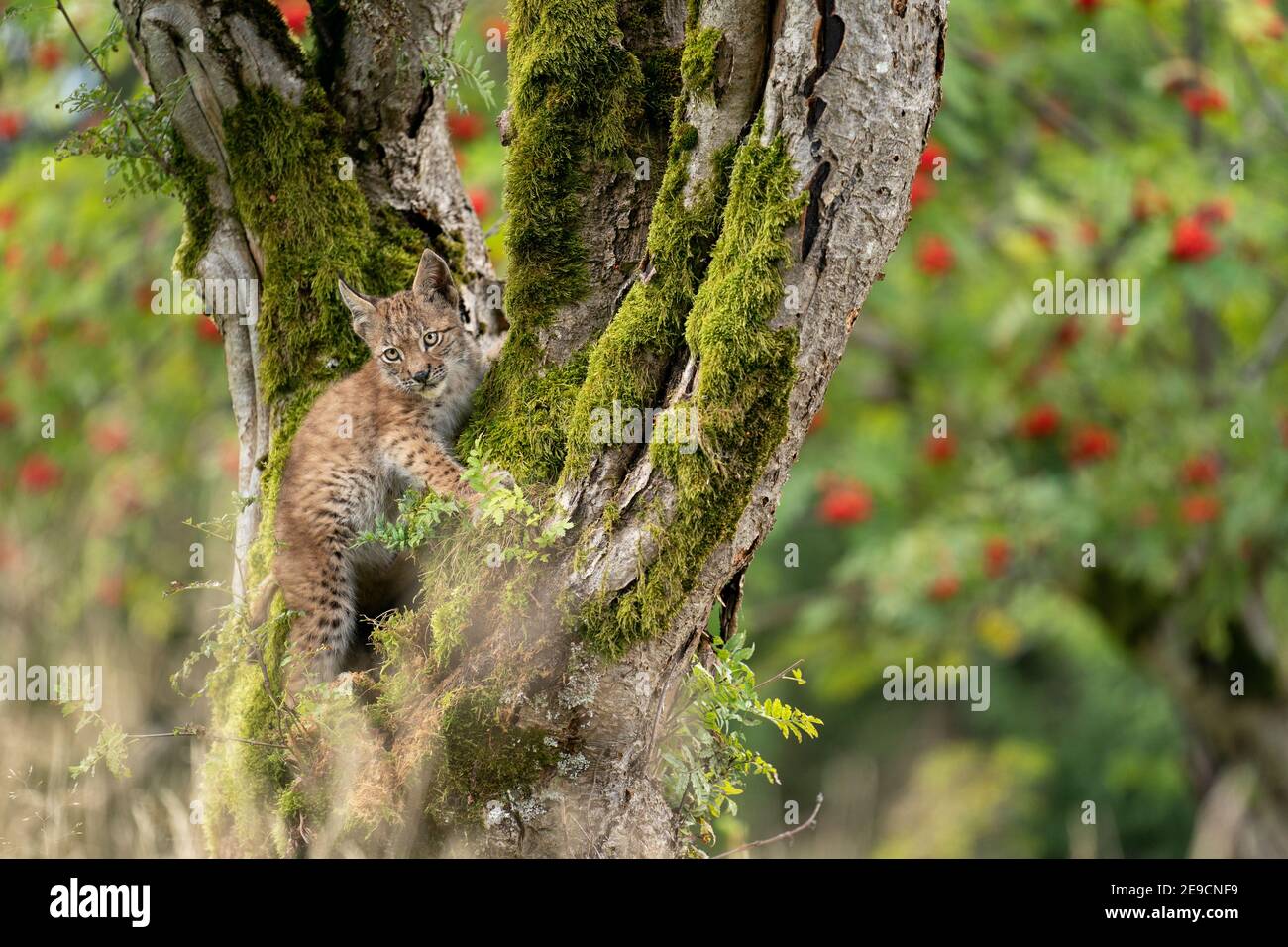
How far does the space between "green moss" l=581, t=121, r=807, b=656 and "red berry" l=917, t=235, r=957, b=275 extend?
6344 millimetres

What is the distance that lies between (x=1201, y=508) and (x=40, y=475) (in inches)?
365

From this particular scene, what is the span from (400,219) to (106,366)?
6.40 m

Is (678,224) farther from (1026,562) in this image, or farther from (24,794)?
(1026,562)

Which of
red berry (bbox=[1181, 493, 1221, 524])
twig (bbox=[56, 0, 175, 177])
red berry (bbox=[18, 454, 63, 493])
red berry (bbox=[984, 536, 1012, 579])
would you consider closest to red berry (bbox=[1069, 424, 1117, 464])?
red berry (bbox=[1181, 493, 1221, 524])

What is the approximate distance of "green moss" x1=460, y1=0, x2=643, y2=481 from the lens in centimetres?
450

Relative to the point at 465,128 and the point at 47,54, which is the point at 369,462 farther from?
the point at 47,54

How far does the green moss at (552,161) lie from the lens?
4500 mm

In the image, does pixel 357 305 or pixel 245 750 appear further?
pixel 357 305

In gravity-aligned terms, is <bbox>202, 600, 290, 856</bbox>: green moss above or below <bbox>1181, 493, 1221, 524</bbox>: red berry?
below

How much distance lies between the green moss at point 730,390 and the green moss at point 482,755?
41 cm

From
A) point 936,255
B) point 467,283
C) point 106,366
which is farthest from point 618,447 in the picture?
point 106,366

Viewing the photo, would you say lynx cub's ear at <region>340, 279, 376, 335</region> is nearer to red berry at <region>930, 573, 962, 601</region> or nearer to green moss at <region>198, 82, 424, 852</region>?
green moss at <region>198, 82, 424, 852</region>

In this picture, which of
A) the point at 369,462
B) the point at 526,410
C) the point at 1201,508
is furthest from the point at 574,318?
the point at 1201,508

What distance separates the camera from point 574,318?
455 centimetres
